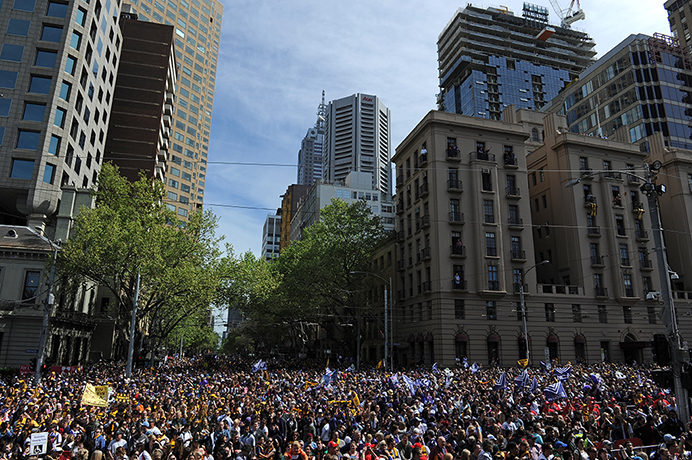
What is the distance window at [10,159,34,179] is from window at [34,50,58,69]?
9.90 m

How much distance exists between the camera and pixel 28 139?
154 feet

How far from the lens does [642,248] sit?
53.5 m

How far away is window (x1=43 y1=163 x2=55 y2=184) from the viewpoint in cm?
4644

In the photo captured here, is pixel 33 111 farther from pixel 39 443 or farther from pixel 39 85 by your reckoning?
pixel 39 443

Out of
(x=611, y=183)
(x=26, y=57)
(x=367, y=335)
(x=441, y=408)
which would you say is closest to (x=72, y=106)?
(x=26, y=57)

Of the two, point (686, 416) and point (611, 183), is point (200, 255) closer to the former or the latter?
point (686, 416)

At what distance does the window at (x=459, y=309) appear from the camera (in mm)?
46062

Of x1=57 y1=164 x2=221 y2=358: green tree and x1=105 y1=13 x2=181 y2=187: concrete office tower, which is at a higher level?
x1=105 y1=13 x2=181 y2=187: concrete office tower

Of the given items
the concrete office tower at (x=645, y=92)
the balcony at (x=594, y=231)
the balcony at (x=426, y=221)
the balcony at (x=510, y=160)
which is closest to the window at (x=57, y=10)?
the balcony at (x=426, y=221)

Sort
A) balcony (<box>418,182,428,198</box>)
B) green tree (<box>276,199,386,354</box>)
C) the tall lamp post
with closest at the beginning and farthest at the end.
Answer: the tall lamp post, balcony (<box>418,182,428,198</box>), green tree (<box>276,199,386,354</box>)


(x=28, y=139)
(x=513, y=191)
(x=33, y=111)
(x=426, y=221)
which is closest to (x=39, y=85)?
(x=33, y=111)

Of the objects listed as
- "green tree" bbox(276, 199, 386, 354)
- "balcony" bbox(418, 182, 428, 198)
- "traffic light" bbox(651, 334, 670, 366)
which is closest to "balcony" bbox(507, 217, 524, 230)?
"balcony" bbox(418, 182, 428, 198)

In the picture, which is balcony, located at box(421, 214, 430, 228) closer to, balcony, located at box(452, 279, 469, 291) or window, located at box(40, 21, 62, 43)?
balcony, located at box(452, 279, 469, 291)

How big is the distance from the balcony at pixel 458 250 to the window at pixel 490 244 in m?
2.44
